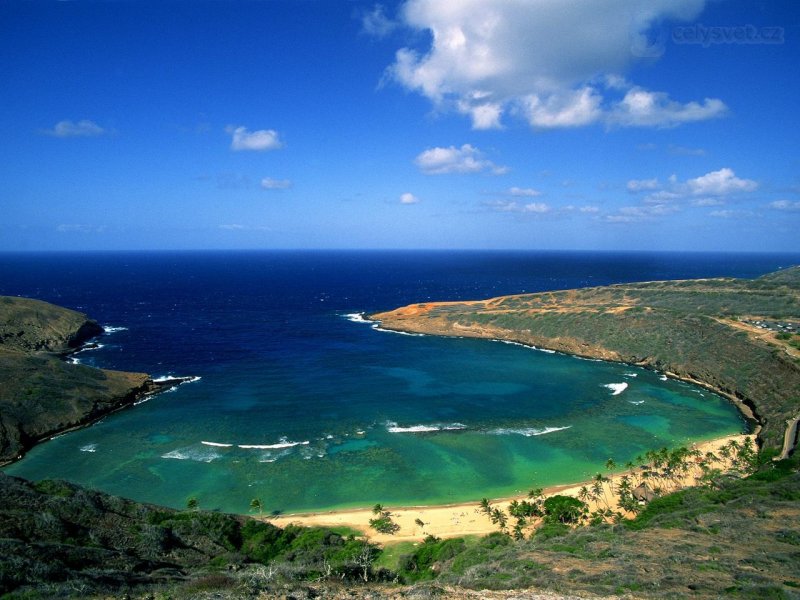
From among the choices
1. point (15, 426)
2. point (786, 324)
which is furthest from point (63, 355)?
point (786, 324)

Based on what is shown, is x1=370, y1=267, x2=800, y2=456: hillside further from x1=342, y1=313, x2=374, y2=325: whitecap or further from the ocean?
the ocean

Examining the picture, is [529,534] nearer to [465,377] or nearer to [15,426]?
[465,377]

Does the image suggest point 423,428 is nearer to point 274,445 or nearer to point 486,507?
point 274,445

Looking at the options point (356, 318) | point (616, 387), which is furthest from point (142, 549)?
point (356, 318)

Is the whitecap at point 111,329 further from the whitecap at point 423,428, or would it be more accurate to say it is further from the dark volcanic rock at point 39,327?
the whitecap at point 423,428

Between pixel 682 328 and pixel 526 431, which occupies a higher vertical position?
pixel 682 328

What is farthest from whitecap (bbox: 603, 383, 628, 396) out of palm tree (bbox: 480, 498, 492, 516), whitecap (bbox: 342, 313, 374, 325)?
whitecap (bbox: 342, 313, 374, 325)
